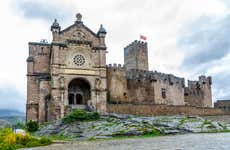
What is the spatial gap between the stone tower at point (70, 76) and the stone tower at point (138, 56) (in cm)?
2371

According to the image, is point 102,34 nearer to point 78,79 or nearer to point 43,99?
point 78,79

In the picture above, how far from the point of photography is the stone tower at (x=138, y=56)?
283 ft

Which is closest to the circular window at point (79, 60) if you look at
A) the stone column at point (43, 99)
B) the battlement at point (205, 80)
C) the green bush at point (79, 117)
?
the stone column at point (43, 99)

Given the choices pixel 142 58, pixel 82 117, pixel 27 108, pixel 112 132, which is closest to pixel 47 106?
pixel 27 108

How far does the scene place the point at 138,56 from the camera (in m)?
86.5

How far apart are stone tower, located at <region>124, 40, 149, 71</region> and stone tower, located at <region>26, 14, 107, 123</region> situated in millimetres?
23709

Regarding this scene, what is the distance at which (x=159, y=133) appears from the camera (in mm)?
35781

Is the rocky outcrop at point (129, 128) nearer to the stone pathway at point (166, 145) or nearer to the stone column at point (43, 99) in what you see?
the stone pathway at point (166, 145)

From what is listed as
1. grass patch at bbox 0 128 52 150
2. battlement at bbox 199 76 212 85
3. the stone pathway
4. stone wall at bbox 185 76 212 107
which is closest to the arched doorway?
stone wall at bbox 185 76 212 107

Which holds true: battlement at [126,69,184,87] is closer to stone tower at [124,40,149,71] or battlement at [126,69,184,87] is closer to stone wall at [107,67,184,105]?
stone wall at [107,67,184,105]

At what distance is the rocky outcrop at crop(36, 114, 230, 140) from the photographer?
36.1m

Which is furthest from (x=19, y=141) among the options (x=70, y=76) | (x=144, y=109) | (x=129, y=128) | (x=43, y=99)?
(x=70, y=76)

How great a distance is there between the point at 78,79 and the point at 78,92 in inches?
101

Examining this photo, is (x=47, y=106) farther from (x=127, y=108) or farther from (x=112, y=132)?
(x=112, y=132)
